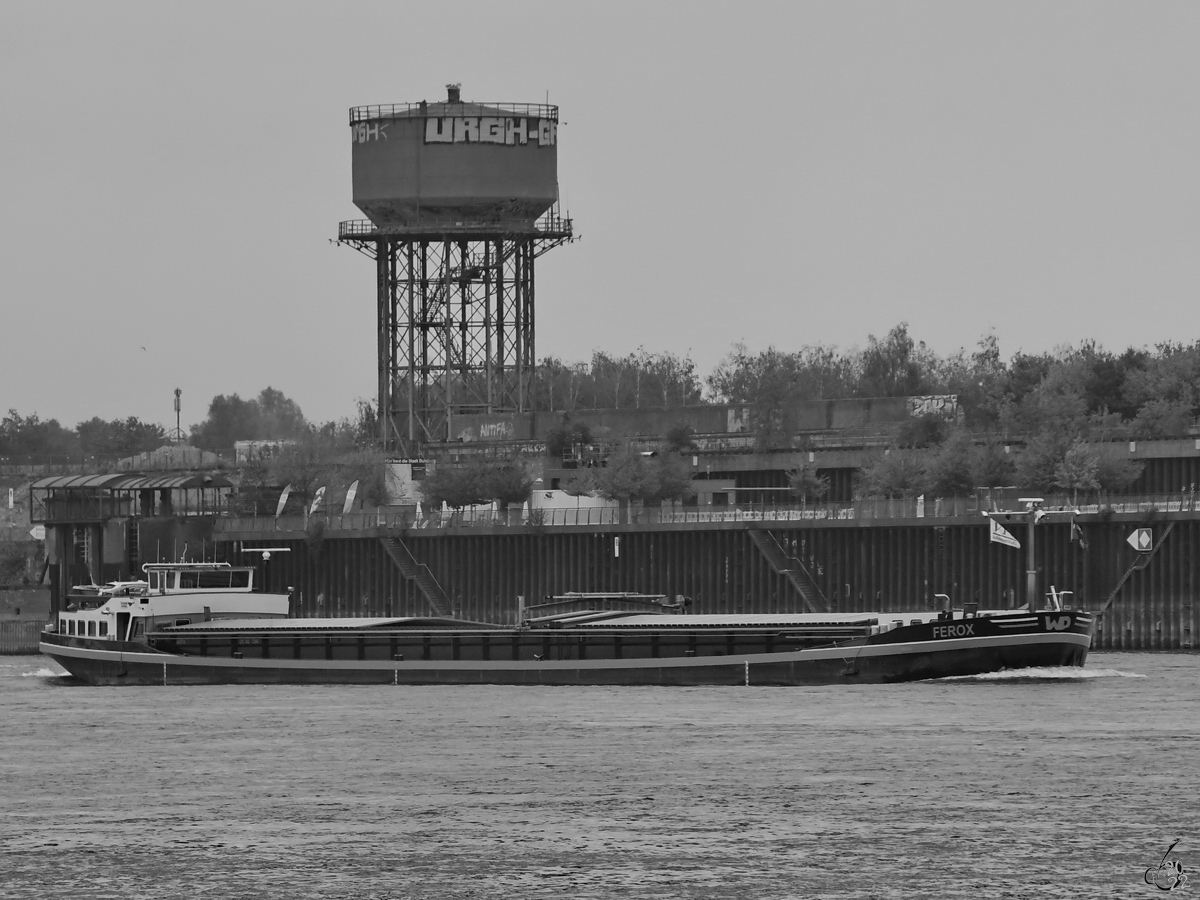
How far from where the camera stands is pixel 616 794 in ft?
218

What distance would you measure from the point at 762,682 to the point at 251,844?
1762 inches

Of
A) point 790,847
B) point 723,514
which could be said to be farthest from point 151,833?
point 723,514

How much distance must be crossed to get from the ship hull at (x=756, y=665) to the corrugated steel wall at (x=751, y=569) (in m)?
32.2

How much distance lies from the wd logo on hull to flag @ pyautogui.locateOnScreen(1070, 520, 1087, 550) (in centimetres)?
6956

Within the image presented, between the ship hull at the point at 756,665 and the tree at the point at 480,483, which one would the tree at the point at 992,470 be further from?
the ship hull at the point at 756,665

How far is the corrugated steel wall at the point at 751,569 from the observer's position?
131250 mm

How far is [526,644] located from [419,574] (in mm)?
55186

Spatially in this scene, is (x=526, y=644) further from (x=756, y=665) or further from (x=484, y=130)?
(x=484, y=130)

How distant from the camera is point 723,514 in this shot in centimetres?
14838

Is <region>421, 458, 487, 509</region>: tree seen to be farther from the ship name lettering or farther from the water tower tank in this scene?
the ship name lettering

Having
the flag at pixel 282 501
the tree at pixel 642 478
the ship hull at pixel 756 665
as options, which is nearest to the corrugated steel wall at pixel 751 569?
the flag at pixel 282 501

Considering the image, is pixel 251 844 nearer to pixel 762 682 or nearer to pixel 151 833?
pixel 151 833

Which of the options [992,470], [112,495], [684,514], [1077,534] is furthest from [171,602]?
[992,470]

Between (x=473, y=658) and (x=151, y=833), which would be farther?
(x=473, y=658)
